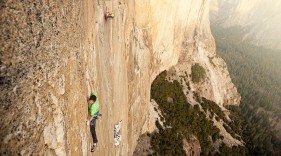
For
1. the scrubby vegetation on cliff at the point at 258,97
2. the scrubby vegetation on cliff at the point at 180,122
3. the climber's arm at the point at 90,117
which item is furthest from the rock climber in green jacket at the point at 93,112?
the scrubby vegetation on cliff at the point at 258,97

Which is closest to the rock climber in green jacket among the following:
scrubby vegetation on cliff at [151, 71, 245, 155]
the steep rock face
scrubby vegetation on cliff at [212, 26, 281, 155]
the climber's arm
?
the climber's arm

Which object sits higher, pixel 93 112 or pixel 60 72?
pixel 60 72

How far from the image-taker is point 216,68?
88500 millimetres

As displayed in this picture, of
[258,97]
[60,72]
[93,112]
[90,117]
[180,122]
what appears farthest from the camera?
[258,97]

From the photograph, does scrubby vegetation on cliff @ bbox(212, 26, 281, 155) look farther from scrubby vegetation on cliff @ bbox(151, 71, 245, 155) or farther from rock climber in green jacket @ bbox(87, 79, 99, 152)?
rock climber in green jacket @ bbox(87, 79, 99, 152)

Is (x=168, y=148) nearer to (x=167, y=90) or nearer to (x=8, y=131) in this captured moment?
(x=167, y=90)

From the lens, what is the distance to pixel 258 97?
12469 cm

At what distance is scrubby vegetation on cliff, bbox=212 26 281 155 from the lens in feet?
259

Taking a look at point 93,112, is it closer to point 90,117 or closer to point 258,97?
point 90,117

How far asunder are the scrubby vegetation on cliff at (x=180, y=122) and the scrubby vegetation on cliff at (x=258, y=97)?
38.2ft

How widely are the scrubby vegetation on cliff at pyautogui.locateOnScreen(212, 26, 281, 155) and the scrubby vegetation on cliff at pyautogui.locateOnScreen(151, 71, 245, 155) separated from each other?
11655mm

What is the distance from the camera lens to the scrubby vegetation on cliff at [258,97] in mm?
79062

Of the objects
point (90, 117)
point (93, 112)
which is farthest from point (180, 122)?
point (93, 112)

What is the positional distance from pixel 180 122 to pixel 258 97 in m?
77.1
